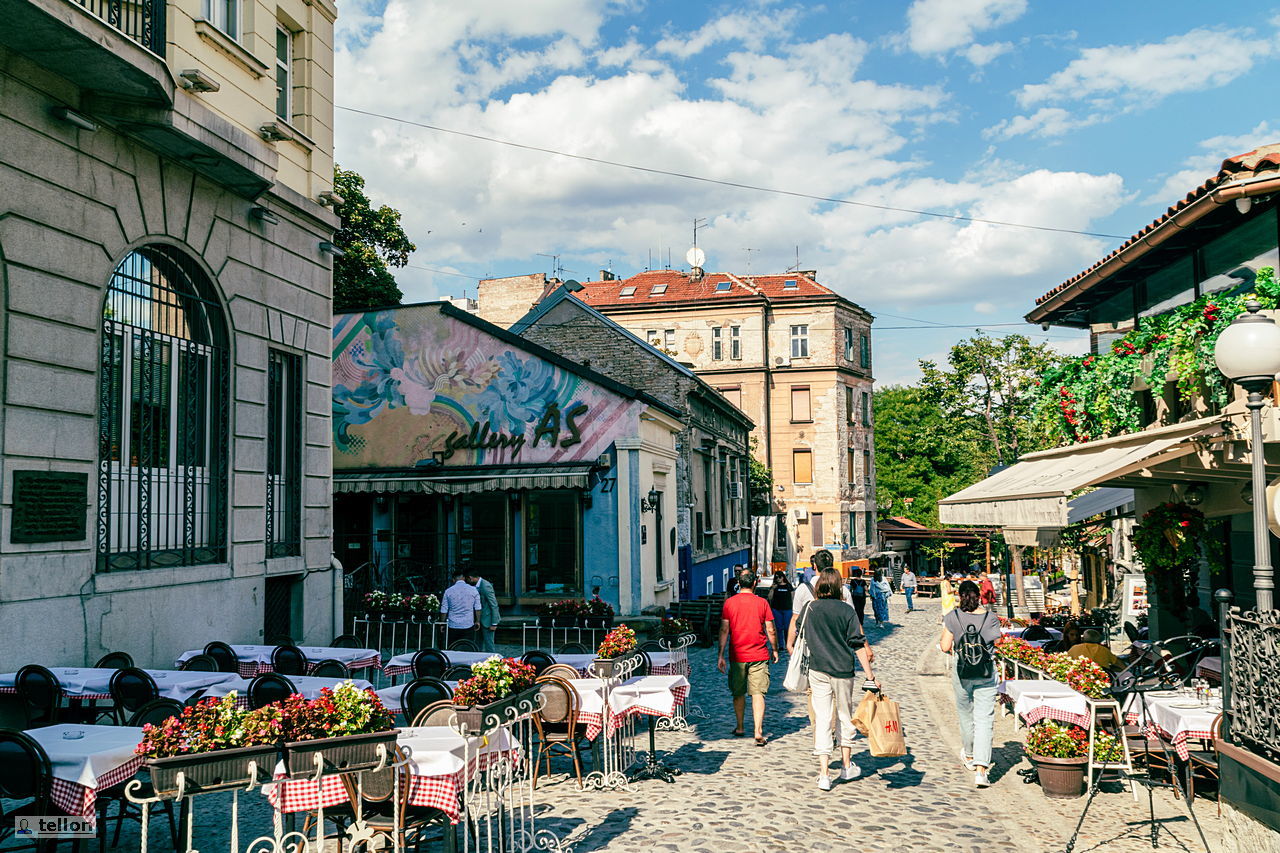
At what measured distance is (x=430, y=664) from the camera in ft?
32.2


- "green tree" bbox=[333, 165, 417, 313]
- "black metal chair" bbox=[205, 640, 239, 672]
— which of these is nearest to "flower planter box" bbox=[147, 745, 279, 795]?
"black metal chair" bbox=[205, 640, 239, 672]

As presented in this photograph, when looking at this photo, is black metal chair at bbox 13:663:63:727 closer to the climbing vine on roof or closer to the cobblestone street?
the cobblestone street

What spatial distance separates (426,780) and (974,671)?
5.10 meters

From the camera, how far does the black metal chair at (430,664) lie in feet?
32.2

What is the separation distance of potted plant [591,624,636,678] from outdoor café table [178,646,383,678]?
2551mm

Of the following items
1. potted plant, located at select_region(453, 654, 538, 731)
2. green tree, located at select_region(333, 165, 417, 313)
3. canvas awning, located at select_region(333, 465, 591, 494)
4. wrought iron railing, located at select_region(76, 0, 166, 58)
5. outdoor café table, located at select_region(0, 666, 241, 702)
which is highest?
green tree, located at select_region(333, 165, 417, 313)

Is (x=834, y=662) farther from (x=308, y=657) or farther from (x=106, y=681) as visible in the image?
(x=106, y=681)

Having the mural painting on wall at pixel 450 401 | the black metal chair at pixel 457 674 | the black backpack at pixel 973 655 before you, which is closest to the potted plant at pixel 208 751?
the black metal chair at pixel 457 674

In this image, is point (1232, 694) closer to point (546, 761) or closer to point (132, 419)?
point (546, 761)

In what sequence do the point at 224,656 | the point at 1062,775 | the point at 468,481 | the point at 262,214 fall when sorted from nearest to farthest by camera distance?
the point at 1062,775
the point at 224,656
the point at 262,214
the point at 468,481

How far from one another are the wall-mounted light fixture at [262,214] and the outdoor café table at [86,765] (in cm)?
814

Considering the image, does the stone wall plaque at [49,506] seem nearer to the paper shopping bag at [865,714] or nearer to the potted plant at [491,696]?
the potted plant at [491,696]

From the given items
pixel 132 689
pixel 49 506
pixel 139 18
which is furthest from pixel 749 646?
pixel 139 18

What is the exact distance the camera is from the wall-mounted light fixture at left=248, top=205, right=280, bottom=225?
12.6m
